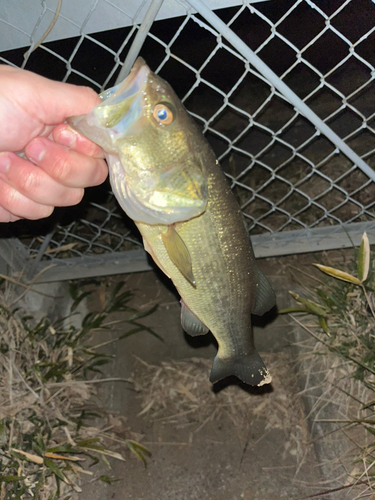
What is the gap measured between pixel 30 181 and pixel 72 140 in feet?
0.86

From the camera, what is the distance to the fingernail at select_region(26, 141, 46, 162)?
5.96ft

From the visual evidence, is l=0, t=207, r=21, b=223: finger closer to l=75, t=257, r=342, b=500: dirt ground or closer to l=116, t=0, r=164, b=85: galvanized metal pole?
l=116, t=0, r=164, b=85: galvanized metal pole

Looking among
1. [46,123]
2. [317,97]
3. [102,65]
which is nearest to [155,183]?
[46,123]

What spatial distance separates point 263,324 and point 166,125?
2359 millimetres

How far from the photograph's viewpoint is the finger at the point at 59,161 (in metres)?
1.82

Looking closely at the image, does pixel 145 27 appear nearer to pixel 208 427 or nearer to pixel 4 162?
pixel 4 162

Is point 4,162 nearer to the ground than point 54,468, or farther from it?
farther from it

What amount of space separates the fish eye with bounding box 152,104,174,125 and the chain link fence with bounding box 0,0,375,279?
2.12ft

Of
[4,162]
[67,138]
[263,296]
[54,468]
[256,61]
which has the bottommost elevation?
[54,468]

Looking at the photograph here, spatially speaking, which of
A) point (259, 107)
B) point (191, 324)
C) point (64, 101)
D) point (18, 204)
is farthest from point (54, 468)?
point (259, 107)

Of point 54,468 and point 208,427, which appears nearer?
point 54,468

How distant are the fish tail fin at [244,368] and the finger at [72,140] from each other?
1279mm

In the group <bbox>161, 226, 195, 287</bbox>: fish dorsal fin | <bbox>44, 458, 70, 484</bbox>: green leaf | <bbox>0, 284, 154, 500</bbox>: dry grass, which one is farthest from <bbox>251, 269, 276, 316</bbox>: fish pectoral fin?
<bbox>44, 458, 70, 484</bbox>: green leaf

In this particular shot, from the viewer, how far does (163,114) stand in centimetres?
167
